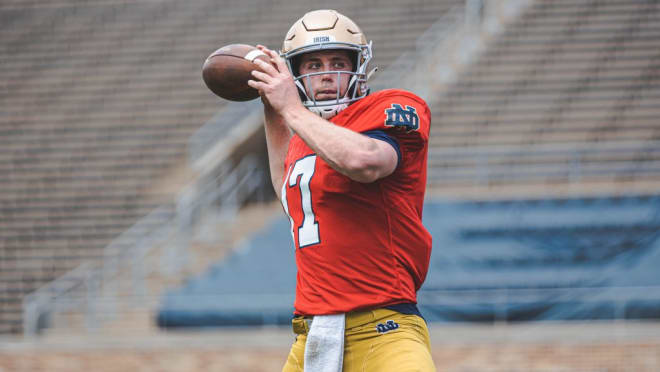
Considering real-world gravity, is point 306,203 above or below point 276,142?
below

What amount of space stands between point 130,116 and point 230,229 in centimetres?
322

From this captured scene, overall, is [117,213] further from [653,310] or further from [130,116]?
[653,310]

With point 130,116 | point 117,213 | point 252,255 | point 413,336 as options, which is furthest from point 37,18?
point 413,336

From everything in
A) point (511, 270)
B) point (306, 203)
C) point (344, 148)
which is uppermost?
point (344, 148)

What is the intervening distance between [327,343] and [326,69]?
3.05 feet

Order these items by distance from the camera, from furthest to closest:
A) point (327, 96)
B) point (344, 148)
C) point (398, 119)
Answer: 1. point (327, 96)
2. point (398, 119)
3. point (344, 148)

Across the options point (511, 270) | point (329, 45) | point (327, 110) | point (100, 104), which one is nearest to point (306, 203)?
point (327, 110)

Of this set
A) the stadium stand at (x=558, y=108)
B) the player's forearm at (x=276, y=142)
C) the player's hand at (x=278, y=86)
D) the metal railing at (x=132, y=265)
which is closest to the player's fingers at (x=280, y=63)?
the player's hand at (x=278, y=86)

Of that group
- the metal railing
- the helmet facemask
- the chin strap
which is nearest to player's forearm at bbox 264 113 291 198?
the helmet facemask

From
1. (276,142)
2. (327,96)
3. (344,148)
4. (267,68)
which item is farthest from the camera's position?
(276,142)

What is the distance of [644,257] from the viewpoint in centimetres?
823

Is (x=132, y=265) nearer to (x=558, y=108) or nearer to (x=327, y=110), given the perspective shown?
(x=558, y=108)

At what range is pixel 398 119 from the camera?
2639 mm

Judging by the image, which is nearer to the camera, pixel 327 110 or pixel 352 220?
pixel 352 220
